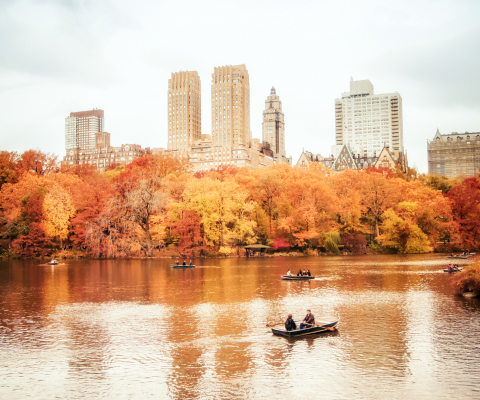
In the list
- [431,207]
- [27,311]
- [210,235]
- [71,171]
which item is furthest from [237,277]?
[71,171]

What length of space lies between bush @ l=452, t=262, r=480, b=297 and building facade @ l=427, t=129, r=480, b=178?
517 feet

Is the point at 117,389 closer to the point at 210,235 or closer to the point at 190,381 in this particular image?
the point at 190,381

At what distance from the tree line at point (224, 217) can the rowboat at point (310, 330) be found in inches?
1997

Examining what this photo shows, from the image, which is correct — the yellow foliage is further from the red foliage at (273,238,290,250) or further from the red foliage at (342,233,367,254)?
the red foliage at (342,233,367,254)

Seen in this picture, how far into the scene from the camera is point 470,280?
34.9 m

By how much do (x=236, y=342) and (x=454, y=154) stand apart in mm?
181126

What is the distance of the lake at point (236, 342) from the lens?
18.5m

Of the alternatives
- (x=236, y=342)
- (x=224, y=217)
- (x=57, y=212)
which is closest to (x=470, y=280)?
(x=236, y=342)

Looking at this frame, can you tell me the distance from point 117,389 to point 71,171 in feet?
309

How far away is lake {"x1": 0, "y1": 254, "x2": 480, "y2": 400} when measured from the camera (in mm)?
18547

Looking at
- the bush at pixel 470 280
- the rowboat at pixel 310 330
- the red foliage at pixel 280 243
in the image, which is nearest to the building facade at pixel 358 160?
the red foliage at pixel 280 243

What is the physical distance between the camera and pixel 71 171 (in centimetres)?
10638

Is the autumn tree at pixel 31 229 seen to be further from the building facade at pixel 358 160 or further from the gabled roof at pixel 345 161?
the gabled roof at pixel 345 161

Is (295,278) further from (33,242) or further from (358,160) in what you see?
(358,160)
